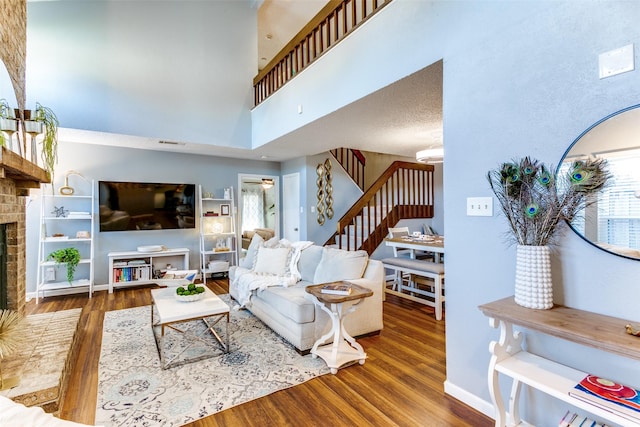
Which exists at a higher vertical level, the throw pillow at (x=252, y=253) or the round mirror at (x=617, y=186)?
the round mirror at (x=617, y=186)

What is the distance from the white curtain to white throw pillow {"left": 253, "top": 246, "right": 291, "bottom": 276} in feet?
18.3

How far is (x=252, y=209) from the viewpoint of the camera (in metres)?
9.48

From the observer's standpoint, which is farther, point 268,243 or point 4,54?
point 268,243

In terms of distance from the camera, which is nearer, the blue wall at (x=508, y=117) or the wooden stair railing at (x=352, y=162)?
the blue wall at (x=508, y=117)

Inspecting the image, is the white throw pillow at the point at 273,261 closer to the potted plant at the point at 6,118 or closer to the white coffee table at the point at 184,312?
the white coffee table at the point at 184,312

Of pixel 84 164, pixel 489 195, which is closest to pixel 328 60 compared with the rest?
pixel 489 195

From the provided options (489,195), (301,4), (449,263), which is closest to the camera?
(489,195)

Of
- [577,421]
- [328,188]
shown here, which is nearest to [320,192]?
[328,188]

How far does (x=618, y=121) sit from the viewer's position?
4.71ft

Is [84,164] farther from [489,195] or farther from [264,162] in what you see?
[489,195]

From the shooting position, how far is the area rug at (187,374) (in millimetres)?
2023

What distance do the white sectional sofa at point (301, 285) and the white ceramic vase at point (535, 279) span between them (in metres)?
1.31

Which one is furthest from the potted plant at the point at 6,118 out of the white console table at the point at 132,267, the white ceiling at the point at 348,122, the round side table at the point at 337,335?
the white console table at the point at 132,267

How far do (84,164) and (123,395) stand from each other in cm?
432
